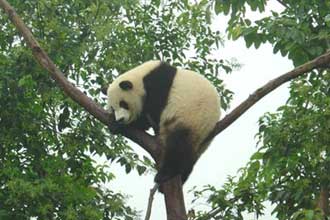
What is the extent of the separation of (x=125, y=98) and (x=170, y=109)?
0.54 meters

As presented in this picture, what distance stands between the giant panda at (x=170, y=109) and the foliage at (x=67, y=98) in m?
0.86

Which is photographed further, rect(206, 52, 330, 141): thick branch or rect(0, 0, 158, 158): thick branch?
rect(0, 0, 158, 158): thick branch

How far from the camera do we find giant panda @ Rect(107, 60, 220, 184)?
143 inches

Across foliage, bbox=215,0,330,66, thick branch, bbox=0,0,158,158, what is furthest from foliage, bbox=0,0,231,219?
thick branch, bbox=0,0,158,158

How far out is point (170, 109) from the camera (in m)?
3.94

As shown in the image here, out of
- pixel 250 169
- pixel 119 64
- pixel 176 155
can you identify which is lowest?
pixel 176 155

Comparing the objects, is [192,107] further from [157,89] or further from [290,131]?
[290,131]

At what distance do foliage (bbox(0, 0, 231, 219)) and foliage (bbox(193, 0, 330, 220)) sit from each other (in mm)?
658

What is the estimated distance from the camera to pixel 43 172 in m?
5.20

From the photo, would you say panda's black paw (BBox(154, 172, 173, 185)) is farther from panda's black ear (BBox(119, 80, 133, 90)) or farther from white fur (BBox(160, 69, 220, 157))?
panda's black ear (BBox(119, 80, 133, 90))

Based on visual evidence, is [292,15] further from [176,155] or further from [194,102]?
[176,155]

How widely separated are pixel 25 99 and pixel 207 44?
190cm

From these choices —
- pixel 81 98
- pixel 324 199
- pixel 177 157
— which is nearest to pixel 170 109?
pixel 177 157

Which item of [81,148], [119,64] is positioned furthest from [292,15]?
[81,148]
